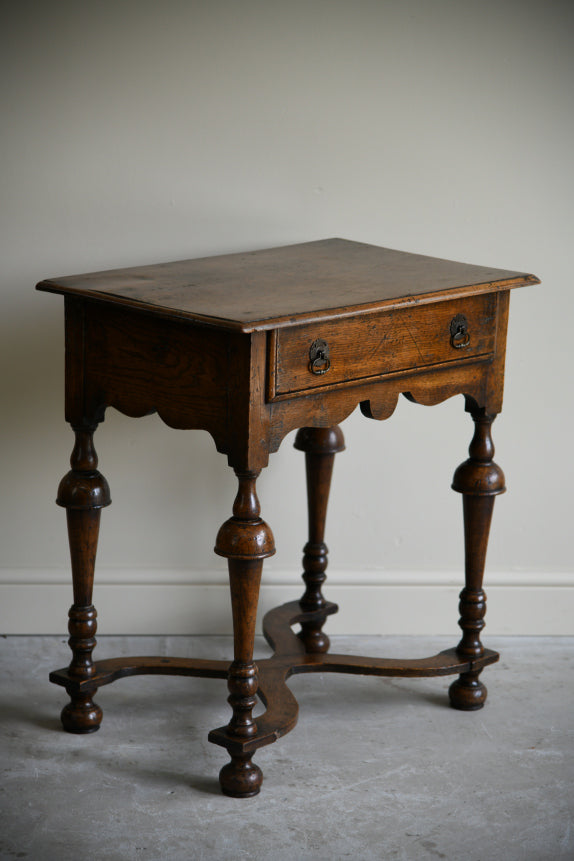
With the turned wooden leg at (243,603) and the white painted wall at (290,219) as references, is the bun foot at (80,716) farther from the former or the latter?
the white painted wall at (290,219)

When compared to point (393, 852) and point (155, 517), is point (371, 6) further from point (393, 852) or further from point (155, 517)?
point (393, 852)

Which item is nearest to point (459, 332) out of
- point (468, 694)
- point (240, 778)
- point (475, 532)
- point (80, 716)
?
point (475, 532)

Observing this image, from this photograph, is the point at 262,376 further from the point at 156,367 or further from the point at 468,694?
the point at 468,694

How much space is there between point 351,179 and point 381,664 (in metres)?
1.16

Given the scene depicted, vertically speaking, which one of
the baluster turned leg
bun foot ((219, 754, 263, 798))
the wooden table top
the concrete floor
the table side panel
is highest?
the wooden table top

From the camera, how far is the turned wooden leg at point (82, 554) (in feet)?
7.61

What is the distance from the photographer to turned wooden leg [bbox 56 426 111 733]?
2.32m

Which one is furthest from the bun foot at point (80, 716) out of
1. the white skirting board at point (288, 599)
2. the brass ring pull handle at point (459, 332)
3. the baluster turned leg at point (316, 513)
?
the brass ring pull handle at point (459, 332)

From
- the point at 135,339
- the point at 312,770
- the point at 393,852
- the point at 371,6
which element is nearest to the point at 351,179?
the point at 371,6

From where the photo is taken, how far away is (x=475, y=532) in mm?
2527

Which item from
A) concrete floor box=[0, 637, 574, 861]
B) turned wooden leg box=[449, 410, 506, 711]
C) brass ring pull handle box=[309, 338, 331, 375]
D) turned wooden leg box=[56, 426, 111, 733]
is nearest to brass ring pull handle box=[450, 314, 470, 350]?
turned wooden leg box=[449, 410, 506, 711]

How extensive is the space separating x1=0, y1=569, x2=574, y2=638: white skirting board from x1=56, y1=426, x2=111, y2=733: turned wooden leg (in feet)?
1.62

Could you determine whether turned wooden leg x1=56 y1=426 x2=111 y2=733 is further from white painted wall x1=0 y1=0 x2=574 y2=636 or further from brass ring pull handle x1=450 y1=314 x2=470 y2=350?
brass ring pull handle x1=450 y1=314 x2=470 y2=350

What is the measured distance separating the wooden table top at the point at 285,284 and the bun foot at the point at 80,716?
0.88 m
